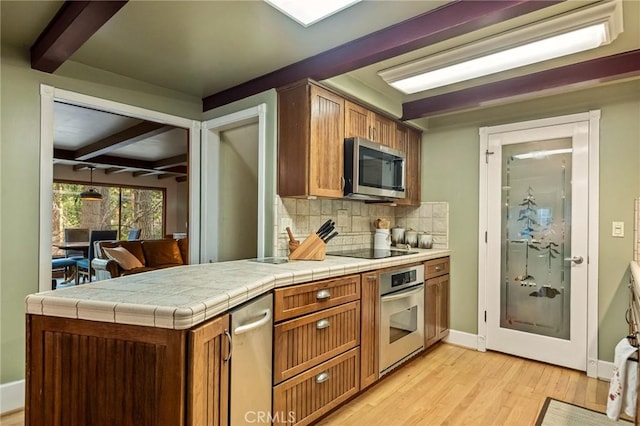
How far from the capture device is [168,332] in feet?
3.55

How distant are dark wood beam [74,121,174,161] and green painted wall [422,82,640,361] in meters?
2.84

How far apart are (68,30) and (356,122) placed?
6.28 feet

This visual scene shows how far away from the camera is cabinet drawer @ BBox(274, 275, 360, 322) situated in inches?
68.7

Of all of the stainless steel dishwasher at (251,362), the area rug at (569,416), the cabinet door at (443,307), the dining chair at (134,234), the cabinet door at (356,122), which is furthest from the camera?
the dining chair at (134,234)

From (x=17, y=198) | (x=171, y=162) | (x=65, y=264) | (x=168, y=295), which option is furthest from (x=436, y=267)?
(x=65, y=264)

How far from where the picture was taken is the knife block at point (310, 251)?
92.6 inches

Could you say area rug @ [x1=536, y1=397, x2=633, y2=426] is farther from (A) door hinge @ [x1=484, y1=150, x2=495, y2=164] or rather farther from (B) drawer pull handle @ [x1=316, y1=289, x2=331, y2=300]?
(A) door hinge @ [x1=484, y1=150, x2=495, y2=164]

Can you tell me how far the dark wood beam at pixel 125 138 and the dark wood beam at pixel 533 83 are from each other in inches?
100.0

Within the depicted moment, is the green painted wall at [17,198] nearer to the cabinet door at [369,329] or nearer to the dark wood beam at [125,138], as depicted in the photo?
the dark wood beam at [125,138]

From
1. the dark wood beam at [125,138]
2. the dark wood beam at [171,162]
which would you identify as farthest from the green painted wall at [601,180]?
the dark wood beam at [171,162]

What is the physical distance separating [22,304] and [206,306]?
6.04 ft

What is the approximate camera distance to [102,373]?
1.14m

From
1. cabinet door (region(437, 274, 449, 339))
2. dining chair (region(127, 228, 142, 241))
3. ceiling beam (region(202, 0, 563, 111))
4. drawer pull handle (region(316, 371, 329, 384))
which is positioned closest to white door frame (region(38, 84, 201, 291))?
ceiling beam (region(202, 0, 563, 111))

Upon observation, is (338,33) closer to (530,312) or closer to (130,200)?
(530,312)
